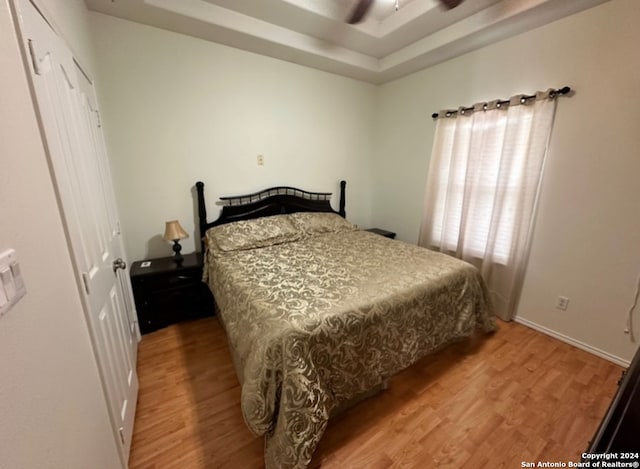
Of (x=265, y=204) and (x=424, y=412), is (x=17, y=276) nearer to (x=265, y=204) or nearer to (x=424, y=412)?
(x=424, y=412)

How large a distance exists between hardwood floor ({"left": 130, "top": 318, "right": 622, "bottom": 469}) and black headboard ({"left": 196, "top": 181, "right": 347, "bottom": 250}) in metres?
1.27

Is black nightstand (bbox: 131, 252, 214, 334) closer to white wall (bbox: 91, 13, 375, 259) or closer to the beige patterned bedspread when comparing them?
the beige patterned bedspread

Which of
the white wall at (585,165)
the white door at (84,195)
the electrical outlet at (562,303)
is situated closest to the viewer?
the white door at (84,195)

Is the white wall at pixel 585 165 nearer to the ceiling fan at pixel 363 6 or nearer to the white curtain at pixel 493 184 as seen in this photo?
the white curtain at pixel 493 184

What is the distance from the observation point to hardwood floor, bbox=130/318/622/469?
4.54 ft

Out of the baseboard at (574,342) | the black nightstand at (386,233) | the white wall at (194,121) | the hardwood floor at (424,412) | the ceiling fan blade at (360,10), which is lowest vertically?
the hardwood floor at (424,412)

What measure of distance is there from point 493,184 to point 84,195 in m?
3.16

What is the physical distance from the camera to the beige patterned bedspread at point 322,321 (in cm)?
124

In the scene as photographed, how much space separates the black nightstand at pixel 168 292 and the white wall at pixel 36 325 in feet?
4.84

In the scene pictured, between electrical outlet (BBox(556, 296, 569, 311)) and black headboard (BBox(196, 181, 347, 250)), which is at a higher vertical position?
black headboard (BBox(196, 181, 347, 250))

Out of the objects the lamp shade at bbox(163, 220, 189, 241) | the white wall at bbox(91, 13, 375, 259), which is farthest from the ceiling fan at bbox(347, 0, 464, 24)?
the lamp shade at bbox(163, 220, 189, 241)

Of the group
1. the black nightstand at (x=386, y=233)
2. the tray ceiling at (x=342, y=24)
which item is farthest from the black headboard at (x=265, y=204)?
the tray ceiling at (x=342, y=24)

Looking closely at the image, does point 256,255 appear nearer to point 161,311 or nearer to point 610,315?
point 161,311

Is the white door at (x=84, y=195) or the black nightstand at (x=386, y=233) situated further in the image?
the black nightstand at (x=386, y=233)
